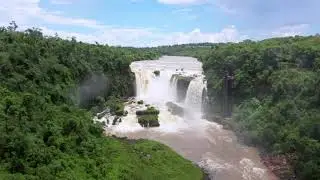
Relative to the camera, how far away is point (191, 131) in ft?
147

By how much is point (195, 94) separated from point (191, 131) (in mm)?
11065

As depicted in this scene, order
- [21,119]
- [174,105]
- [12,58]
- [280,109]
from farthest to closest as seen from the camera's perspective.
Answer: [174,105], [280,109], [12,58], [21,119]

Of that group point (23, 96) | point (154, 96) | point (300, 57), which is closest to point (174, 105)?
point (154, 96)

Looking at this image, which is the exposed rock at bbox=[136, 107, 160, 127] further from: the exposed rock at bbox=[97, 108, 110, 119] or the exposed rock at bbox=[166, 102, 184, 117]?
the exposed rock at bbox=[97, 108, 110, 119]

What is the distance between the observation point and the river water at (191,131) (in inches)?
1377

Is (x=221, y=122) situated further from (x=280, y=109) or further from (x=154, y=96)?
(x=154, y=96)

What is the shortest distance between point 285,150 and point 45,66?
21.5 metres

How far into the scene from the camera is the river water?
3498 cm

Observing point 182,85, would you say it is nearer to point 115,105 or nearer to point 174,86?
point 174,86

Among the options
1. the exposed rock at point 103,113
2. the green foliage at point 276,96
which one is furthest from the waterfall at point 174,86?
the exposed rock at point 103,113

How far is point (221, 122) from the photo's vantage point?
48.4m

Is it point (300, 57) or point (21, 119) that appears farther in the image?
point (300, 57)

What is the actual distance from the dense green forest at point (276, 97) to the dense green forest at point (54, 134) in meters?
7.66

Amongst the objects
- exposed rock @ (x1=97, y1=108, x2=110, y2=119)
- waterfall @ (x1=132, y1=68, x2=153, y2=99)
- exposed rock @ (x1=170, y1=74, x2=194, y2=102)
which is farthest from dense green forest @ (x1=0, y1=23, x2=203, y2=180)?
exposed rock @ (x1=170, y1=74, x2=194, y2=102)
